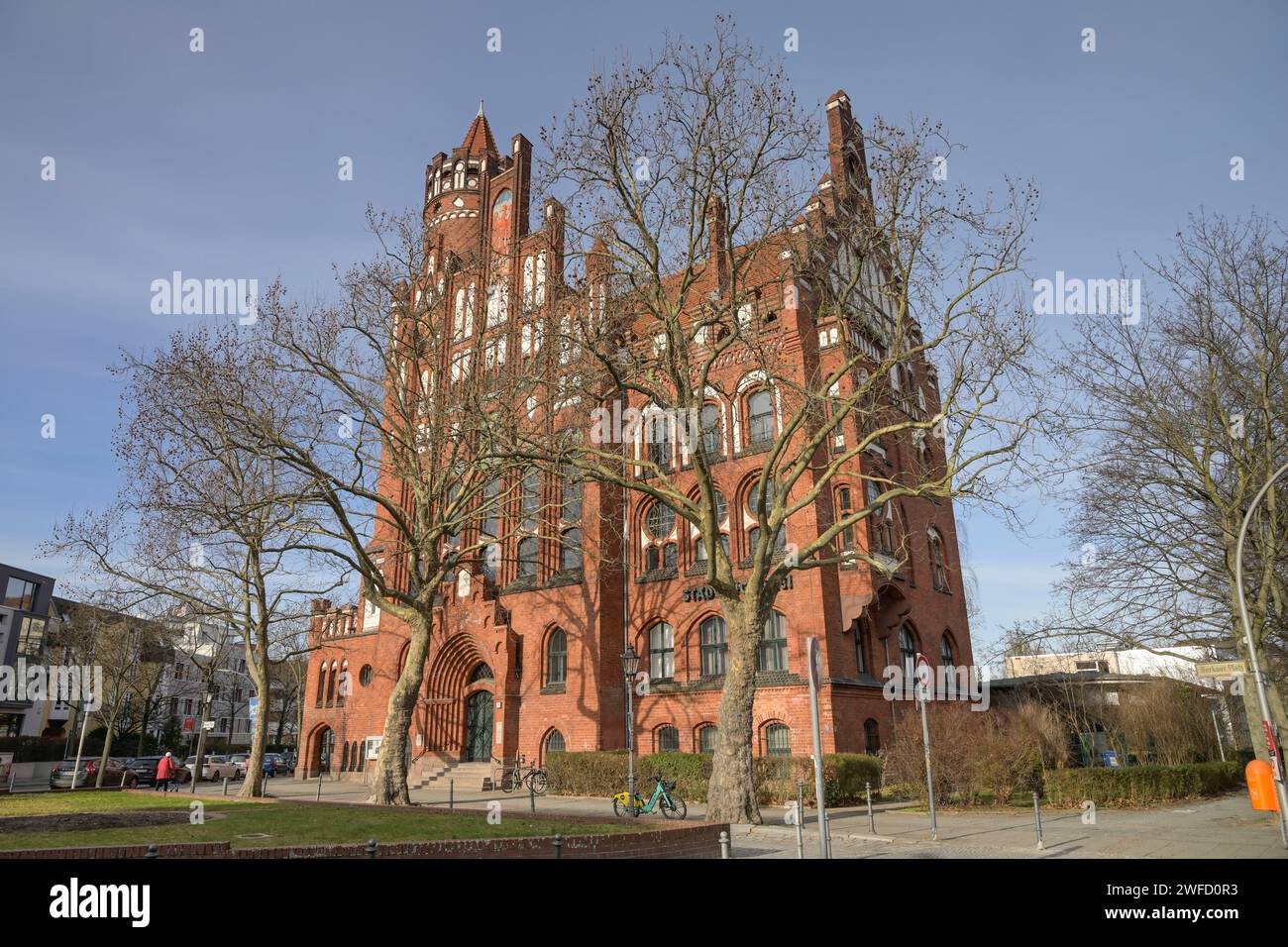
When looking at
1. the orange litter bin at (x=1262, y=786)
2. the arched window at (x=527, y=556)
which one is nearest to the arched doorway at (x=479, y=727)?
the arched window at (x=527, y=556)

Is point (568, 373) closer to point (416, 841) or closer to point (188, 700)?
point (416, 841)

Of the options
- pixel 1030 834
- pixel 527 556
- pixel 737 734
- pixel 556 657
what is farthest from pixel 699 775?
pixel 527 556

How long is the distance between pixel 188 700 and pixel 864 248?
82.0 metres

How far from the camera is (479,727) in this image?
106 ft

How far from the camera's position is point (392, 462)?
914 inches

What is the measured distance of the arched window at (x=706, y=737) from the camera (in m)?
27.0

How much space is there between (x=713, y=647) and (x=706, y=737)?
9.86 feet

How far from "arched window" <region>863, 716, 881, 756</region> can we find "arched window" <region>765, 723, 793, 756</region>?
113 inches

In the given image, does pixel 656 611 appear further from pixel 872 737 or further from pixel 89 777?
pixel 89 777

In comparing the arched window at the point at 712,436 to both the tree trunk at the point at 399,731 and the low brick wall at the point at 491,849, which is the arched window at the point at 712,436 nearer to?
the tree trunk at the point at 399,731

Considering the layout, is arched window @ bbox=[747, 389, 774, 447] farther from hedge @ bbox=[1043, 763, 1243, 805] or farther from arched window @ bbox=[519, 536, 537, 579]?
hedge @ bbox=[1043, 763, 1243, 805]

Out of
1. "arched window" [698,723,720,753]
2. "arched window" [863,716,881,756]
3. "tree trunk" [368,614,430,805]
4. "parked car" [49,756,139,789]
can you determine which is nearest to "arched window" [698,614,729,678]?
"arched window" [698,723,720,753]
